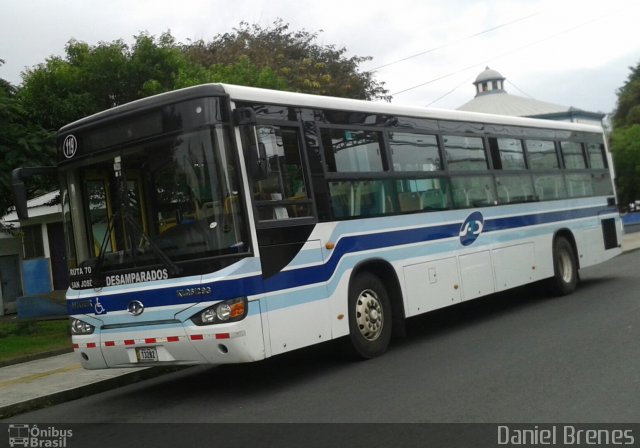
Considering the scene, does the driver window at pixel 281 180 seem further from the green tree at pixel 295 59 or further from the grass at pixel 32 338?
the green tree at pixel 295 59

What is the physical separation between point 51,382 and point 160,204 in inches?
131

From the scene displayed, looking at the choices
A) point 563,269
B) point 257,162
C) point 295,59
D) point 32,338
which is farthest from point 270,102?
point 295,59

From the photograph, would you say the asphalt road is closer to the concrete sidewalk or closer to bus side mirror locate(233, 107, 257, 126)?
the concrete sidewalk

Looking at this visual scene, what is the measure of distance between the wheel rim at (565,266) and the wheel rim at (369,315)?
5.89 m

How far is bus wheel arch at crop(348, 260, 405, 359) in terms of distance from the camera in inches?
343

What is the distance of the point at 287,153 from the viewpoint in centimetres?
818

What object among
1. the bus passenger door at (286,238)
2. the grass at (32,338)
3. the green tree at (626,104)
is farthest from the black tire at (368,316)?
the green tree at (626,104)

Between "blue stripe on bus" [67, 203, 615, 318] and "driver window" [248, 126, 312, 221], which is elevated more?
"driver window" [248, 126, 312, 221]

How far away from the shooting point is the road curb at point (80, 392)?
8.06 meters

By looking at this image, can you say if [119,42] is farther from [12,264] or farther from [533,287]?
[533,287]

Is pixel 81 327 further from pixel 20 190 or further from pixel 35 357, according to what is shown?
pixel 35 357

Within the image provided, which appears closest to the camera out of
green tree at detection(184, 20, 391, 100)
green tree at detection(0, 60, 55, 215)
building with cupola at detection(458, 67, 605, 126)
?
green tree at detection(0, 60, 55, 215)

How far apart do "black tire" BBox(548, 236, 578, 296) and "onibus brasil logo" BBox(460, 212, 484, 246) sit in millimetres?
2777

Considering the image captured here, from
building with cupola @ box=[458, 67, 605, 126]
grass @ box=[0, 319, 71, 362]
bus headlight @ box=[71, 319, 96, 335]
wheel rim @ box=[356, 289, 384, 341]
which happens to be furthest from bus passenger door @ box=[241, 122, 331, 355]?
building with cupola @ box=[458, 67, 605, 126]
